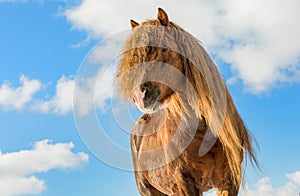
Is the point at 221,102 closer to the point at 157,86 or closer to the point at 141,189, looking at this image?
the point at 157,86

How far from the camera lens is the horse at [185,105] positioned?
388 cm

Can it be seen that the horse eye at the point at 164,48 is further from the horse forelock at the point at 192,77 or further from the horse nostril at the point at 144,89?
the horse nostril at the point at 144,89

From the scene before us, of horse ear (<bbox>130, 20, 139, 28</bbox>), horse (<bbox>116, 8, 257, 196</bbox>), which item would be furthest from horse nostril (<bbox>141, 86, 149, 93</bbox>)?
horse ear (<bbox>130, 20, 139, 28</bbox>)

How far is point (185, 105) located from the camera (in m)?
4.20

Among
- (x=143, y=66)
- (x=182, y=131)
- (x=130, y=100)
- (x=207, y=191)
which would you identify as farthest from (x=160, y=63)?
(x=207, y=191)

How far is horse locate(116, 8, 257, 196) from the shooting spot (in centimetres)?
388

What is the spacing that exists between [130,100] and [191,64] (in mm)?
621

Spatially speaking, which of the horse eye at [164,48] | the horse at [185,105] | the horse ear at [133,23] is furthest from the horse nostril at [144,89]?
the horse ear at [133,23]

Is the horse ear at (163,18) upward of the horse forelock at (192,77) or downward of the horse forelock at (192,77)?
upward

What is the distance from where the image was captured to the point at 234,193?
434 centimetres

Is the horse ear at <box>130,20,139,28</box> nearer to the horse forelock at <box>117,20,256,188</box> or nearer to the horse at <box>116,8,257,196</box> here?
the horse at <box>116,8,257,196</box>

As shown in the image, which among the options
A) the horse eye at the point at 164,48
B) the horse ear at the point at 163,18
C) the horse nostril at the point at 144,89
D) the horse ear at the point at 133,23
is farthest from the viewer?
the horse ear at the point at 133,23

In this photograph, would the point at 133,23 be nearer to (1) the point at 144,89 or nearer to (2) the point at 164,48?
(2) the point at 164,48

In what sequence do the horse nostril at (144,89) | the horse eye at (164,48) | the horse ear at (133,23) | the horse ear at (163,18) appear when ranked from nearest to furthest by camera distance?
1. the horse nostril at (144,89)
2. the horse eye at (164,48)
3. the horse ear at (163,18)
4. the horse ear at (133,23)
